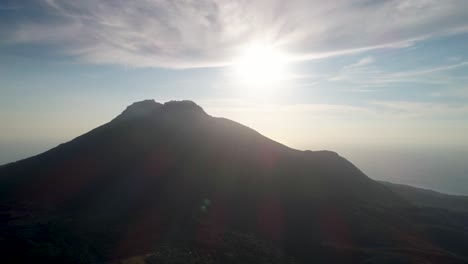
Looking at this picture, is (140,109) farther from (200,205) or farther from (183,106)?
(200,205)

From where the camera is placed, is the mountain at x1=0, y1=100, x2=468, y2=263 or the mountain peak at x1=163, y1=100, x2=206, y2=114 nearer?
the mountain at x1=0, y1=100, x2=468, y2=263

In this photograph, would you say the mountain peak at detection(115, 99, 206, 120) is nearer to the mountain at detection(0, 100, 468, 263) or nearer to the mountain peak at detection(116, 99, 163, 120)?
the mountain peak at detection(116, 99, 163, 120)

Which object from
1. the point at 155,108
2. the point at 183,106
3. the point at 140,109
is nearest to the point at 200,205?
the point at 183,106

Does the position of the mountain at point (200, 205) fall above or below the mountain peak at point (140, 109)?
below

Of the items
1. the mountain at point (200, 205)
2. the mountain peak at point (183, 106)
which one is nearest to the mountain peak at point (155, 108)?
the mountain peak at point (183, 106)

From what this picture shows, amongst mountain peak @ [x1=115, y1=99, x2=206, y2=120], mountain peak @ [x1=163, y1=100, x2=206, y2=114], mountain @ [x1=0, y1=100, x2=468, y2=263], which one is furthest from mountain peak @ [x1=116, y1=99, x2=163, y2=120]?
mountain @ [x1=0, y1=100, x2=468, y2=263]

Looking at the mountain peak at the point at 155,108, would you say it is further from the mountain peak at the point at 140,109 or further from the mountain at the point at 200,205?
the mountain at the point at 200,205

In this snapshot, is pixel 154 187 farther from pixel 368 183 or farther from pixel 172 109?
pixel 368 183
